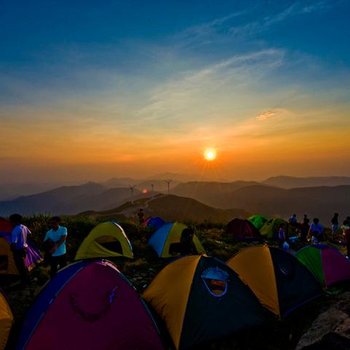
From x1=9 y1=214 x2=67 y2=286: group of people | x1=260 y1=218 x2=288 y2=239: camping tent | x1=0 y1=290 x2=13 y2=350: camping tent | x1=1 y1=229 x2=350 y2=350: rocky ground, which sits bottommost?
x1=260 y1=218 x2=288 y2=239: camping tent

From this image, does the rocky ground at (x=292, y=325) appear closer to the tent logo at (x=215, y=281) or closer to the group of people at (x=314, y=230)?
the tent logo at (x=215, y=281)

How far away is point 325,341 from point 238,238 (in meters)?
19.3

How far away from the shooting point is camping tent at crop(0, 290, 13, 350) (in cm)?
731

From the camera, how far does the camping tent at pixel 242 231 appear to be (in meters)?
25.0

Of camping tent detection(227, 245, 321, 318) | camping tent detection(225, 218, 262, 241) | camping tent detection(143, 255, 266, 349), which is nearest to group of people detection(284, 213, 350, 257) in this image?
camping tent detection(225, 218, 262, 241)

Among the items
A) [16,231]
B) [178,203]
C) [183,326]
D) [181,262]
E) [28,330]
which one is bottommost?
[178,203]

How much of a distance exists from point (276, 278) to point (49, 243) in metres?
7.29

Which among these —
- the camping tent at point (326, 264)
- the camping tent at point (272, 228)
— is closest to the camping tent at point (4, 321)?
the camping tent at point (326, 264)

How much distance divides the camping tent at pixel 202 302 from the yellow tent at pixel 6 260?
6.21 metres

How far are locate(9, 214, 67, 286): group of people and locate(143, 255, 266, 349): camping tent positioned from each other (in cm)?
365

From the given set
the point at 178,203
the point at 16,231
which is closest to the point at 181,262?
the point at 16,231

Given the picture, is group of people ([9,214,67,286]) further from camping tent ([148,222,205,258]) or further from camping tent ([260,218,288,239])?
camping tent ([260,218,288,239])

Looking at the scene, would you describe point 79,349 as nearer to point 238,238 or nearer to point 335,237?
point 238,238

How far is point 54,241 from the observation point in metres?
10.8
